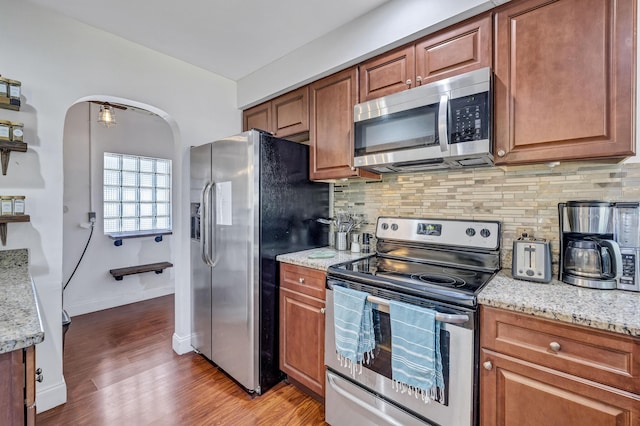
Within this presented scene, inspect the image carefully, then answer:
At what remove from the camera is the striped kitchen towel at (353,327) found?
1.53 m

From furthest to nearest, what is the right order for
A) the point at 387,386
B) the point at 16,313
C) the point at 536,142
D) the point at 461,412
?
the point at 387,386 < the point at 536,142 < the point at 461,412 < the point at 16,313

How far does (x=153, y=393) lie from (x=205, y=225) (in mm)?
1207

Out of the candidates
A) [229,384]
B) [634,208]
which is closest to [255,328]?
[229,384]

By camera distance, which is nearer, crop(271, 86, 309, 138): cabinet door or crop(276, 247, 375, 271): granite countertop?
crop(276, 247, 375, 271): granite countertop

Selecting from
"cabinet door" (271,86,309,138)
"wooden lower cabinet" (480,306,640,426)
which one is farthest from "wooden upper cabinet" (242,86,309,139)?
"wooden lower cabinet" (480,306,640,426)

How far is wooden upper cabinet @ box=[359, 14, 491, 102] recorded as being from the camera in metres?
1.50

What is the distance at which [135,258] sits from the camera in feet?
12.7

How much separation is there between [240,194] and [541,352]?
1.81 m

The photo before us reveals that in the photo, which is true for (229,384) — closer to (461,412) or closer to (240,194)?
(240,194)

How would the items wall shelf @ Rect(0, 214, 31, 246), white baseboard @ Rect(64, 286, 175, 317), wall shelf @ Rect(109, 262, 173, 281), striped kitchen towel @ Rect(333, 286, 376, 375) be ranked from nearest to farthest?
striped kitchen towel @ Rect(333, 286, 376, 375), wall shelf @ Rect(0, 214, 31, 246), white baseboard @ Rect(64, 286, 175, 317), wall shelf @ Rect(109, 262, 173, 281)

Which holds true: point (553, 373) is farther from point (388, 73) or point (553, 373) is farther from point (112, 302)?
point (112, 302)

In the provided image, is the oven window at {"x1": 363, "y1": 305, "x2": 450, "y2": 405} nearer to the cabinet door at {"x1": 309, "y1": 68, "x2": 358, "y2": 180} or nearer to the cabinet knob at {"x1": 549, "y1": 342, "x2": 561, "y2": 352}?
the cabinet knob at {"x1": 549, "y1": 342, "x2": 561, "y2": 352}

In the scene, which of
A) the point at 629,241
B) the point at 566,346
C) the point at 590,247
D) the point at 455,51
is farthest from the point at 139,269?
the point at 629,241

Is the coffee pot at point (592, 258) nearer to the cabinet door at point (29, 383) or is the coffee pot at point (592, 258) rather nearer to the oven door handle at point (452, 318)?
the oven door handle at point (452, 318)
